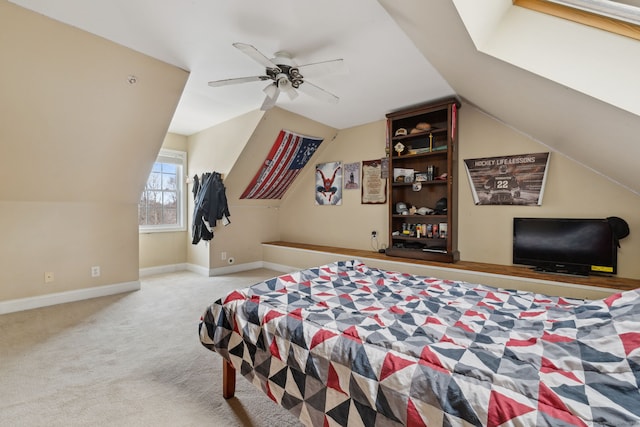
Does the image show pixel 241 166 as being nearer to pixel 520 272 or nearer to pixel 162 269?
pixel 162 269

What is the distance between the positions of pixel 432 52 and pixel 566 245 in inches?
91.4

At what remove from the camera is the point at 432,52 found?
7.05 feet

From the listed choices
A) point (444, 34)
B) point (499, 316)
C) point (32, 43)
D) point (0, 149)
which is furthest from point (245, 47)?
point (0, 149)

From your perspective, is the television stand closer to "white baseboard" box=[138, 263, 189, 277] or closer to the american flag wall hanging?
the american flag wall hanging

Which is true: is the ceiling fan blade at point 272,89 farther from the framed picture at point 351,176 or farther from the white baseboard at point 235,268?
the white baseboard at point 235,268

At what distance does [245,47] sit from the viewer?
1965mm

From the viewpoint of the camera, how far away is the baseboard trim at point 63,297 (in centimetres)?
304

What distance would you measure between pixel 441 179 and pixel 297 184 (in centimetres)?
263

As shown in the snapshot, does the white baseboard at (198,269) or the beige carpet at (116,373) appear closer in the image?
the beige carpet at (116,373)

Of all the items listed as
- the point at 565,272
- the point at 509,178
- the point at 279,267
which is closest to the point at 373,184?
the point at 509,178

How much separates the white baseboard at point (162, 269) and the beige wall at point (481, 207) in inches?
83.3

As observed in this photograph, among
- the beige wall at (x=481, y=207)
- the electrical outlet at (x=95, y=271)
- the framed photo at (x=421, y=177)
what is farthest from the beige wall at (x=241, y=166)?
the framed photo at (x=421, y=177)

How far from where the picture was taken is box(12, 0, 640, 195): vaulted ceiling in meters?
1.33

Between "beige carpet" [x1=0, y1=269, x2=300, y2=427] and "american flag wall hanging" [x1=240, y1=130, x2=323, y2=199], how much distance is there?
2228mm
